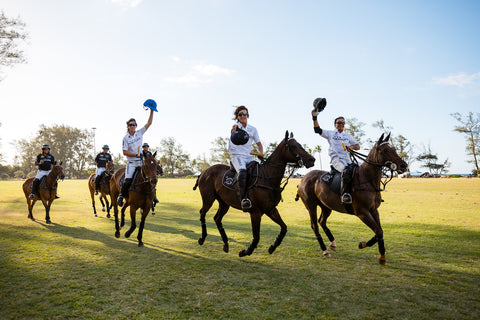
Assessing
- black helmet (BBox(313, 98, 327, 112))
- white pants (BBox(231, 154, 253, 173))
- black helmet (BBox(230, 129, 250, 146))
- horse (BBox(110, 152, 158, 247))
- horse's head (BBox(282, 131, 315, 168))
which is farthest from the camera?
horse (BBox(110, 152, 158, 247))

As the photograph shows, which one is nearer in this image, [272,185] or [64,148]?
[272,185]

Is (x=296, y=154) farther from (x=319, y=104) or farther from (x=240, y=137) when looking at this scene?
(x=319, y=104)

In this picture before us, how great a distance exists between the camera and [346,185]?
6906 mm

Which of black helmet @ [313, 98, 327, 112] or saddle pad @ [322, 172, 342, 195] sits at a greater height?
black helmet @ [313, 98, 327, 112]

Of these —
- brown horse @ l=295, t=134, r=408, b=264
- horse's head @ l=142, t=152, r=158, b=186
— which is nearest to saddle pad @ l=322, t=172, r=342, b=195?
brown horse @ l=295, t=134, r=408, b=264

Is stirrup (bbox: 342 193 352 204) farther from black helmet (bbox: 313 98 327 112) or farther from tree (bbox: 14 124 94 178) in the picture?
tree (bbox: 14 124 94 178)

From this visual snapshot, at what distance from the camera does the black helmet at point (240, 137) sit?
6488 mm

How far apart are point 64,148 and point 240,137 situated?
12293 cm

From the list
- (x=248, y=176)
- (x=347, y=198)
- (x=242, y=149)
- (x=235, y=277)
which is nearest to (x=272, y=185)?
(x=248, y=176)

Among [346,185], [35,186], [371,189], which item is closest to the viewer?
[371,189]

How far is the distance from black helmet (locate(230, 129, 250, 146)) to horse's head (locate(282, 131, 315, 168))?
87 cm

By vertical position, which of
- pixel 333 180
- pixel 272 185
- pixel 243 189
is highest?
pixel 333 180

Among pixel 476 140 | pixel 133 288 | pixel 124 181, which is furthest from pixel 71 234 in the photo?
pixel 476 140

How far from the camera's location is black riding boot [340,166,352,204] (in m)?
6.76
